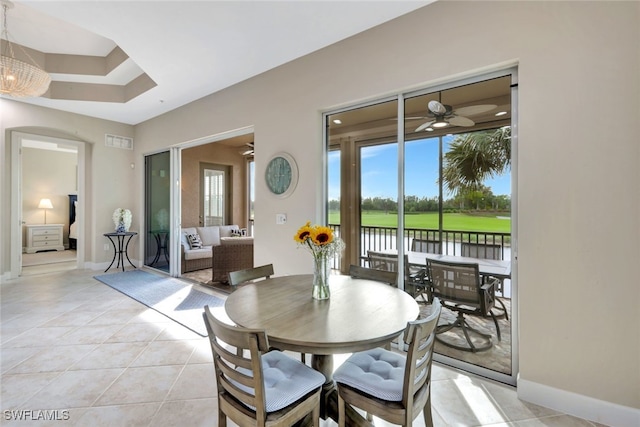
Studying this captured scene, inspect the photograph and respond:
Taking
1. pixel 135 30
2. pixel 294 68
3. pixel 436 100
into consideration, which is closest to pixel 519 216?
pixel 436 100

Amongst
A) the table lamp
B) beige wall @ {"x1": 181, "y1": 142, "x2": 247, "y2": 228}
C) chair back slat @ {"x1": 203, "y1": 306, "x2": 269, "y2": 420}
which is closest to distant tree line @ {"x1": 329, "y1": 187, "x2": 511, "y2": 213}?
chair back slat @ {"x1": 203, "y1": 306, "x2": 269, "y2": 420}

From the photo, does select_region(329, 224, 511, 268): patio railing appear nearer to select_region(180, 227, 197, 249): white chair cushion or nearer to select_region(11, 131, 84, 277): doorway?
select_region(180, 227, 197, 249): white chair cushion

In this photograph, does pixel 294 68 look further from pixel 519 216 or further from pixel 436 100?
pixel 519 216

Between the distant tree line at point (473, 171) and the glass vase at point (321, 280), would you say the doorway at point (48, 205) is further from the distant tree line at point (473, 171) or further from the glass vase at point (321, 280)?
the distant tree line at point (473, 171)

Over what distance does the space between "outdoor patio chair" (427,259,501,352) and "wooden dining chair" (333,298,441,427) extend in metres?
1.18

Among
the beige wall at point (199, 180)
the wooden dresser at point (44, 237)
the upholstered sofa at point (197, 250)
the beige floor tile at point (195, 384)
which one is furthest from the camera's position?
the wooden dresser at point (44, 237)

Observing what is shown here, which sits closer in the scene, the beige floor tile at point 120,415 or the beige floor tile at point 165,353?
the beige floor tile at point 120,415

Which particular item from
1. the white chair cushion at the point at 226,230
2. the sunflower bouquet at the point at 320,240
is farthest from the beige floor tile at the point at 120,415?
the white chair cushion at the point at 226,230

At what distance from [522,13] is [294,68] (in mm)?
2201

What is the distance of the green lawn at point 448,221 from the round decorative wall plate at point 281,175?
0.98 m

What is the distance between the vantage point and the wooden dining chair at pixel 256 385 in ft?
3.79

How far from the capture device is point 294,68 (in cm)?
328

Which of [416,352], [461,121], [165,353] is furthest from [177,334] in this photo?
[461,121]

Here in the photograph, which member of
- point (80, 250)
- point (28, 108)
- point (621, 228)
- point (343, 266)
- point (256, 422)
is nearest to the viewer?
point (256, 422)
